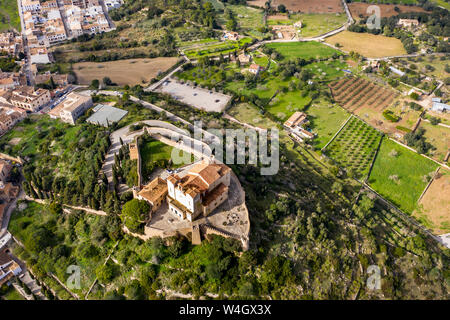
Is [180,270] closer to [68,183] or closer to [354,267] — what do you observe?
[354,267]

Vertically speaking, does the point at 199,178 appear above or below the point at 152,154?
above

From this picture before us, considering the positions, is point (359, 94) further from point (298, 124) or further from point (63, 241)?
point (63, 241)

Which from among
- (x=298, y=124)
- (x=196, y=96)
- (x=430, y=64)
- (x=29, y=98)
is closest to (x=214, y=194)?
(x=298, y=124)

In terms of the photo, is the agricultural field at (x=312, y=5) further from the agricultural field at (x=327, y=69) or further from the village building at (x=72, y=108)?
the village building at (x=72, y=108)

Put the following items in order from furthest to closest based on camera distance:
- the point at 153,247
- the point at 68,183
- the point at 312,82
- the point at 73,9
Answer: the point at 73,9
the point at 312,82
the point at 68,183
the point at 153,247

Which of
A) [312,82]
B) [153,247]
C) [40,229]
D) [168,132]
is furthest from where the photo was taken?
[312,82]

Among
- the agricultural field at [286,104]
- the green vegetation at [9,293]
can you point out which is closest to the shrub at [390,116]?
the agricultural field at [286,104]

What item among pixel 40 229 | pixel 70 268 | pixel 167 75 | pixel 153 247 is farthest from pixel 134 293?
pixel 167 75
